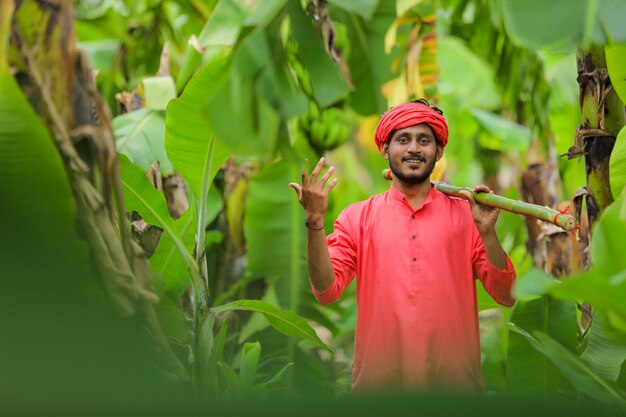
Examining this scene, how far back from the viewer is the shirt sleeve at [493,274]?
1449 mm

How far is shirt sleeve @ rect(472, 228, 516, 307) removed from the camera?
1.45 meters

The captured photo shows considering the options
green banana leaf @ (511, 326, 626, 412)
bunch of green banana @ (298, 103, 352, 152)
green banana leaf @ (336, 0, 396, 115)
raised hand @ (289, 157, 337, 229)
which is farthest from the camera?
bunch of green banana @ (298, 103, 352, 152)

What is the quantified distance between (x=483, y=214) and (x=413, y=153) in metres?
0.17

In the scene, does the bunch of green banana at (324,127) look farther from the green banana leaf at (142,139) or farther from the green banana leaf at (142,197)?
the green banana leaf at (142,197)

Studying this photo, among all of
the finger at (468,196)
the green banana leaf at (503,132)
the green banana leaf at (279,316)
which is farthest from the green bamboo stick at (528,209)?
the green banana leaf at (503,132)

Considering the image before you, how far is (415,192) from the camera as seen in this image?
152 centimetres

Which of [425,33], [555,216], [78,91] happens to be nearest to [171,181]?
[78,91]

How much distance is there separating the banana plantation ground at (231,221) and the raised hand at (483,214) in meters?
0.16

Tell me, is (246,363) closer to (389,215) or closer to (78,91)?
(389,215)

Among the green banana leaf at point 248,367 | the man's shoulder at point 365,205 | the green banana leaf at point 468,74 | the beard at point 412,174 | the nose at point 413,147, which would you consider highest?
the green banana leaf at point 468,74

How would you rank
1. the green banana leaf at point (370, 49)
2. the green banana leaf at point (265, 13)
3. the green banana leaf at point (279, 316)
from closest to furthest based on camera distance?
the green banana leaf at point (265, 13)
the green banana leaf at point (279, 316)
the green banana leaf at point (370, 49)

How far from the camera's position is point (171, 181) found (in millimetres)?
2193

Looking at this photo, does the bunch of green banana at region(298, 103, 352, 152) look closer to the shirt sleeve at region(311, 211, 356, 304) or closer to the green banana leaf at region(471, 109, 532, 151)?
the green banana leaf at region(471, 109, 532, 151)

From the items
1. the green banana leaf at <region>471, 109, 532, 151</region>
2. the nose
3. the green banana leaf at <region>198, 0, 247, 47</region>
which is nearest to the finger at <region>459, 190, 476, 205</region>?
the nose
